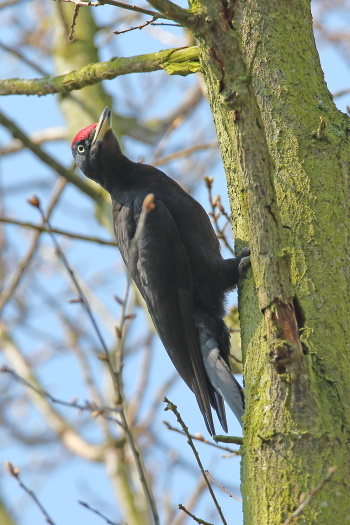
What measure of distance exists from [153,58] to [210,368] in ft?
4.83

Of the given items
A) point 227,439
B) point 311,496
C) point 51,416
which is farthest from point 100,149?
point 51,416

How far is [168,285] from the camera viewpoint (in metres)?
3.28

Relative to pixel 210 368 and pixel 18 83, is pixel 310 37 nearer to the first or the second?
pixel 210 368

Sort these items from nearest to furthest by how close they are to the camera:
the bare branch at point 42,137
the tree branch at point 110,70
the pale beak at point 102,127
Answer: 1. the tree branch at point 110,70
2. the pale beak at point 102,127
3. the bare branch at point 42,137

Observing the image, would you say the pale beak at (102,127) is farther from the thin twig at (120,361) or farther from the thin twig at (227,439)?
the thin twig at (227,439)

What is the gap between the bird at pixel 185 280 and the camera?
10.2 ft

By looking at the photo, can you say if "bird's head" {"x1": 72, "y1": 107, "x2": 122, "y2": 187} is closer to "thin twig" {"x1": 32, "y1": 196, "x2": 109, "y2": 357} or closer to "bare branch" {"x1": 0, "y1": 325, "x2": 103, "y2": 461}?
"thin twig" {"x1": 32, "y1": 196, "x2": 109, "y2": 357}

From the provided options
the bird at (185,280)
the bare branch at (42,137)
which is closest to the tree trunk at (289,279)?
the bird at (185,280)

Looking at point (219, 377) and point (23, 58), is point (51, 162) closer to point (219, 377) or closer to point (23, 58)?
point (23, 58)

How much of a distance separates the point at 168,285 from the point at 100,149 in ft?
3.46

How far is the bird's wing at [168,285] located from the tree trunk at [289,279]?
86 centimetres

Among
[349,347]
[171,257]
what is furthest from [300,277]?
[171,257]

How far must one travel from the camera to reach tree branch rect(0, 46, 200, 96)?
3.00 meters

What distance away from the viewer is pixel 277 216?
5.80ft
